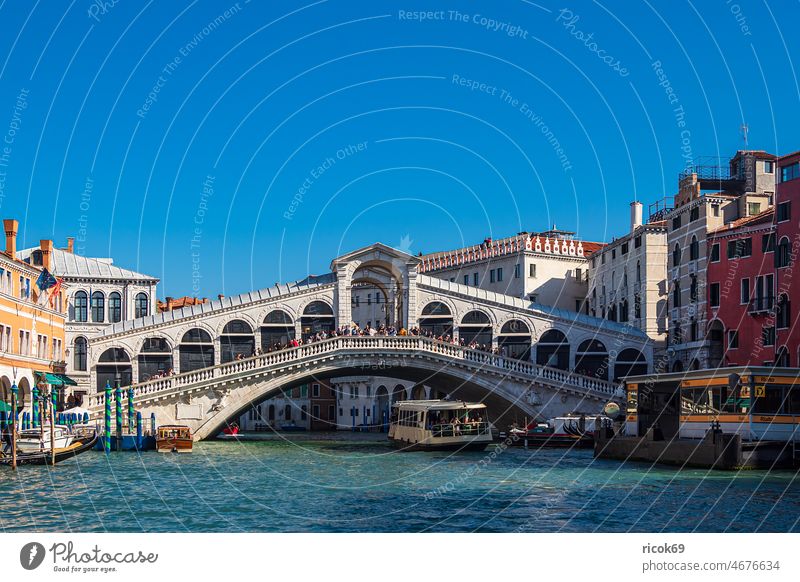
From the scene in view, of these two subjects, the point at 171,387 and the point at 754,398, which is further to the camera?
the point at 171,387

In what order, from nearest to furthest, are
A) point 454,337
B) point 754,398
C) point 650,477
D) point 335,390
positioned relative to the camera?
point 650,477
point 754,398
point 454,337
point 335,390

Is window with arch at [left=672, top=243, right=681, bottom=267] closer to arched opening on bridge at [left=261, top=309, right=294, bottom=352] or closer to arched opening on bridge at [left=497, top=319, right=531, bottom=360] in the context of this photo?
arched opening on bridge at [left=497, top=319, right=531, bottom=360]

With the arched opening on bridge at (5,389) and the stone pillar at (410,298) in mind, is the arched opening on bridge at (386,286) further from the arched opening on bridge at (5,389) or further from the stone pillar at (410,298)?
the arched opening on bridge at (5,389)

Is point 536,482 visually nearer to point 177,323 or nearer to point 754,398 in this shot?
point 754,398

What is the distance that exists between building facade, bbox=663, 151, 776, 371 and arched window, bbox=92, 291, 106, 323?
1136 inches

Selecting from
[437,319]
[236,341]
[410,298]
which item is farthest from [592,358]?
[236,341]

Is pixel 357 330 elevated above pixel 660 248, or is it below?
below

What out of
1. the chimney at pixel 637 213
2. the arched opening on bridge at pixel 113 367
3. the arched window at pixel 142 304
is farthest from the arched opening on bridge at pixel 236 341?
the chimney at pixel 637 213

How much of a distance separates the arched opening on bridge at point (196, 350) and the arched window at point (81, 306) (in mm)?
9331

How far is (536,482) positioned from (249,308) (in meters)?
26.5

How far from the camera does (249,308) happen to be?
6109 cm

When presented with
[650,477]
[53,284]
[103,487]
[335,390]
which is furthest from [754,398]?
[335,390]

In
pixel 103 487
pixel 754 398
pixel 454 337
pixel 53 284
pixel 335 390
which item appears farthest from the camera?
pixel 335 390

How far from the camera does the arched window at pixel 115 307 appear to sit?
222 ft
